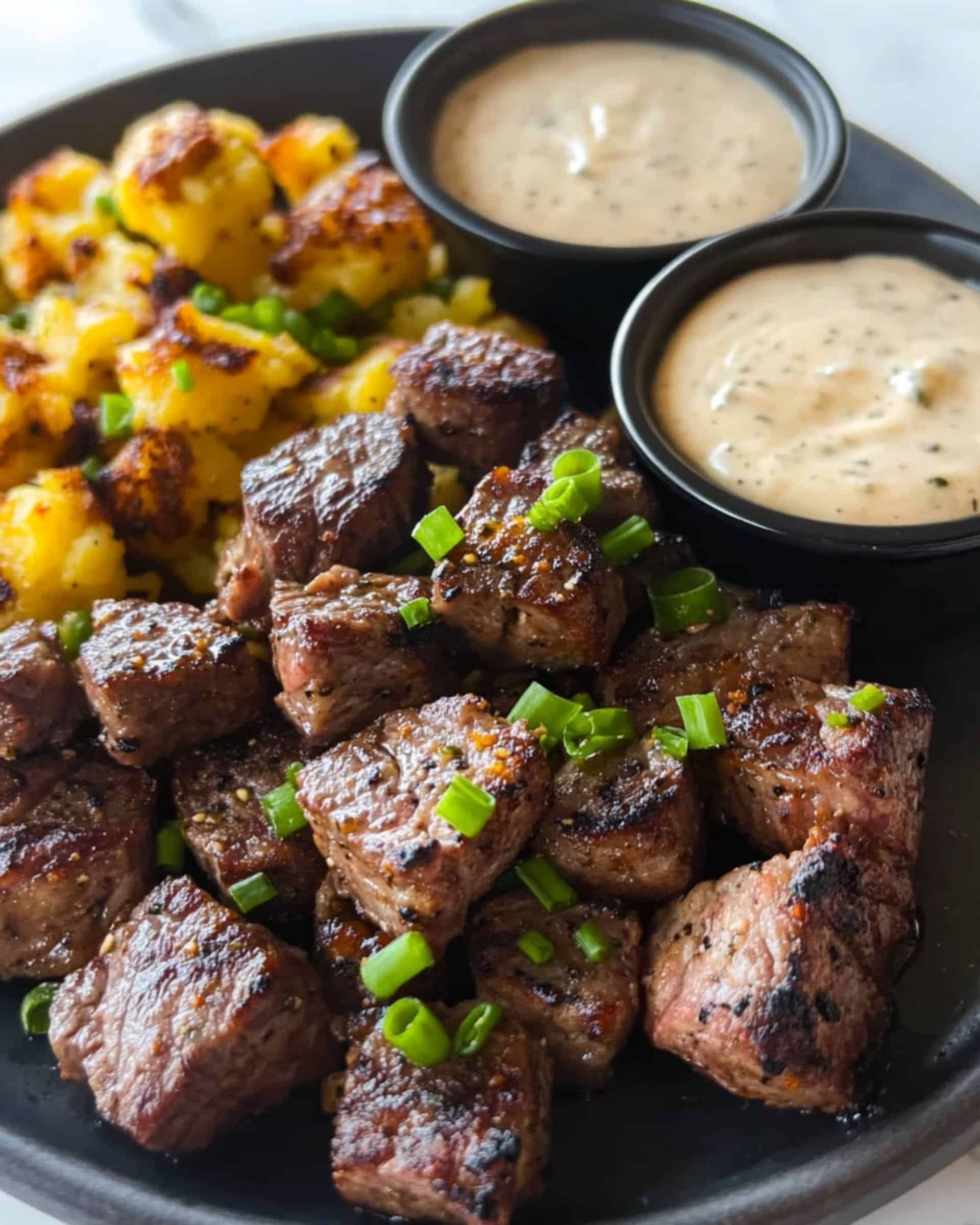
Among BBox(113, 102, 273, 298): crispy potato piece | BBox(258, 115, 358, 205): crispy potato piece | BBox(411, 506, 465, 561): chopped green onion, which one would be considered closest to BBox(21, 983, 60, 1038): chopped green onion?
BBox(411, 506, 465, 561): chopped green onion

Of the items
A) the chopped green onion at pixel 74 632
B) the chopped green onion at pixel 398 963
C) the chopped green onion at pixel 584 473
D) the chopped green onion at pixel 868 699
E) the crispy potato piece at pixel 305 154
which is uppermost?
the crispy potato piece at pixel 305 154

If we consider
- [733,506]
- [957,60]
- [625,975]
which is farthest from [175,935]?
[957,60]

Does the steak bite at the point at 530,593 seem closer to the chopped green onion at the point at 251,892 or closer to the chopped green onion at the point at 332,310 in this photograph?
the chopped green onion at the point at 251,892

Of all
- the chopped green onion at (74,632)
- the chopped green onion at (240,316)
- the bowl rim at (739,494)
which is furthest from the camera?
the chopped green onion at (240,316)

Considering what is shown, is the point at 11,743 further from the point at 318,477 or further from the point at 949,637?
the point at 949,637

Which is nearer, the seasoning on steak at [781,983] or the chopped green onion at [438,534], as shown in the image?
the seasoning on steak at [781,983]

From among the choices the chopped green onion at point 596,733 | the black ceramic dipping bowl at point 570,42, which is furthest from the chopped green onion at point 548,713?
the black ceramic dipping bowl at point 570,42

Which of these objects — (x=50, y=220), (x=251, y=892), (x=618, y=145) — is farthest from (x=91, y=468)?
(x=618, y=145)

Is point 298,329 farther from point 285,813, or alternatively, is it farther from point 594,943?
point 594,943
